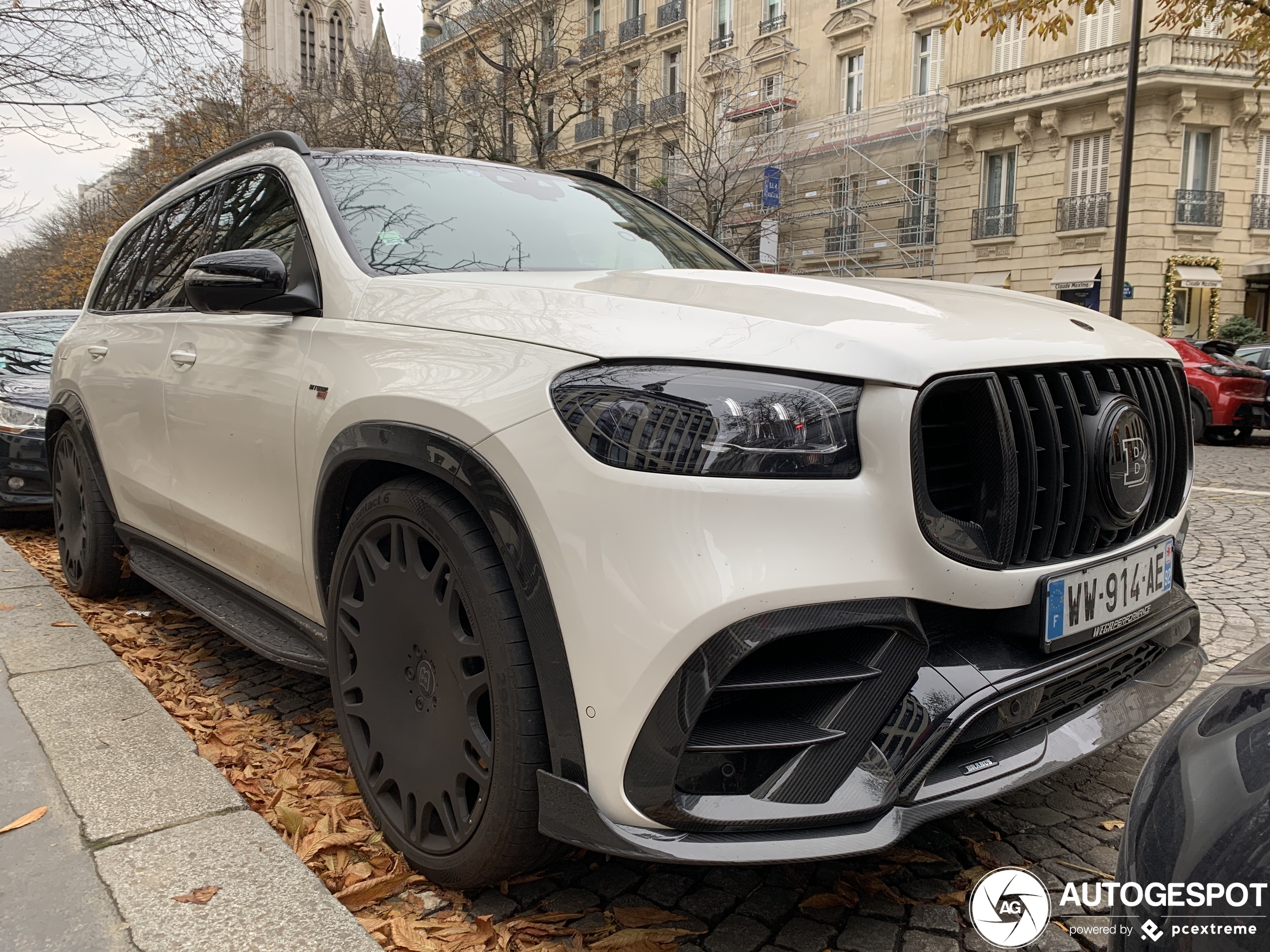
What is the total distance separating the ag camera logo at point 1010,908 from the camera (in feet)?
5.97

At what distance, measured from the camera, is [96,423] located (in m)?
4.00

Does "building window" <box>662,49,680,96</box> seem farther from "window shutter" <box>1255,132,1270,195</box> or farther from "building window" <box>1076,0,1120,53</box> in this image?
"window shutter" <box>1255,132,1270,195</box>

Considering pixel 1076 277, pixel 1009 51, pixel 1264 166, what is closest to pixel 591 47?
pixel 1009 51

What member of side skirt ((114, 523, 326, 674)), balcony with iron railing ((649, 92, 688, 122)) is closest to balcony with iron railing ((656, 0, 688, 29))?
balcony with iron railing ((649, 92, 688, 122))

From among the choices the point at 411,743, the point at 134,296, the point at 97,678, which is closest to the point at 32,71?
the point at 134,296

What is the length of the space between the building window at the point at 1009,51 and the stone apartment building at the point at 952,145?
0.17ft

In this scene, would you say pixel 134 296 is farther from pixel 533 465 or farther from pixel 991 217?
pixel 991 217

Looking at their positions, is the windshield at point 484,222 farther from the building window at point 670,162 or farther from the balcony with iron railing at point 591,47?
the building window at point 670,162

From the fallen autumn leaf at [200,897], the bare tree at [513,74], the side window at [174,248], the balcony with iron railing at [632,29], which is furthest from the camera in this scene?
the balcony with iron railing at [632,29]

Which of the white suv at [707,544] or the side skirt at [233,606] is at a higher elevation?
the white suv at [707,544]

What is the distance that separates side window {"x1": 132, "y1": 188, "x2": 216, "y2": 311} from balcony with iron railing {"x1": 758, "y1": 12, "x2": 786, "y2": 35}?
31.1m

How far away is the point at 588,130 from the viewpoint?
36.8 meters

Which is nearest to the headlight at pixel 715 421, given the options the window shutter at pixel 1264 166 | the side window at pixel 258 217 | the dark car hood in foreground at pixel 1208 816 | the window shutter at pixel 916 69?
the dark car hood in foreground at pixel 1208 816

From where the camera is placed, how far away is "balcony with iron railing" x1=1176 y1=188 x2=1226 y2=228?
24.4 meters
